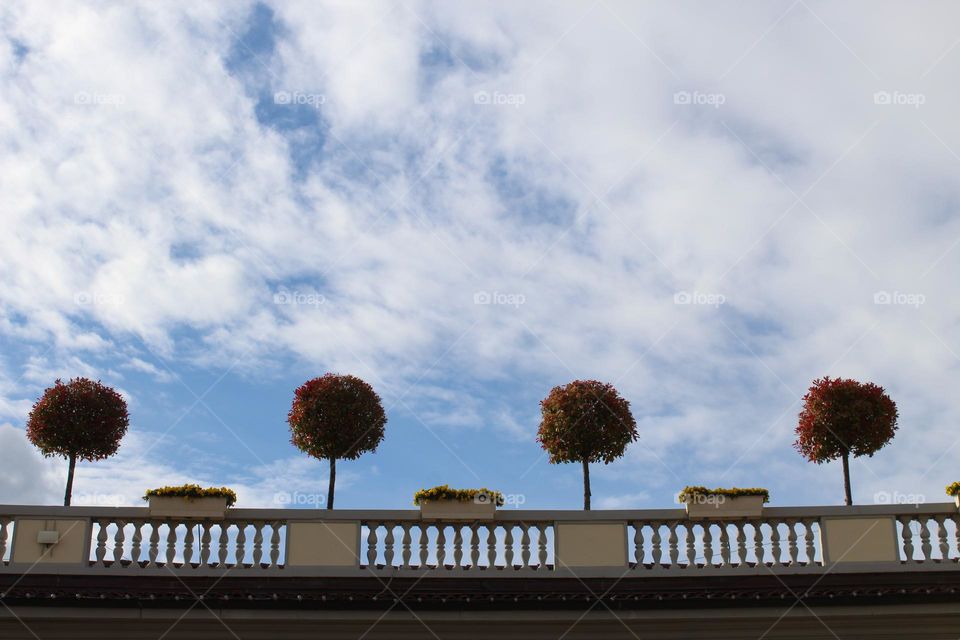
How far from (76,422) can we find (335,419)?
5.28 metres

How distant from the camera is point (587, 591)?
53.4 feet

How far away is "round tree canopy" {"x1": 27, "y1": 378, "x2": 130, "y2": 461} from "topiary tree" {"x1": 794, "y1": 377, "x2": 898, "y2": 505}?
14.0m

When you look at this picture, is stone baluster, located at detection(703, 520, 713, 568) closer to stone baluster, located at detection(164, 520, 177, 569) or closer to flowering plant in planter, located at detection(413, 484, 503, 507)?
flowering plant in planter, located at detection(413, 484, 503, 507)

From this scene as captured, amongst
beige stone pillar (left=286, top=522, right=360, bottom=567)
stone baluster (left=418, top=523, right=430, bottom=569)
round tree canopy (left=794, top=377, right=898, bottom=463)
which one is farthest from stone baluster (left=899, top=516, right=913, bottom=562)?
beige stone pillar (left=286, top=522, right=360, bottom=567)

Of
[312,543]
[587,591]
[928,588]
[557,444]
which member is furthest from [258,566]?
[928,588]

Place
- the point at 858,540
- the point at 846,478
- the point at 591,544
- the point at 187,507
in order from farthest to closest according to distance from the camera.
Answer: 1. the point at 846,478
2. the point at 858,540
3. the point at 591,544
4. the point at 187,507

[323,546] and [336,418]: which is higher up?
[336,418]

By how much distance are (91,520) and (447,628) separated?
5908mm

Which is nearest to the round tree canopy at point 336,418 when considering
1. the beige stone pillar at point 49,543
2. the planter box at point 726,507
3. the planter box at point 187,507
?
the planter box at point 187,507

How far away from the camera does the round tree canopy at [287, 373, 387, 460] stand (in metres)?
20.9

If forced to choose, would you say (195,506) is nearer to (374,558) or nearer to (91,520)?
(91,520)

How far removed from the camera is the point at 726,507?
17.0 metres

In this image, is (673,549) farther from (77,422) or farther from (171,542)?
(77,422)

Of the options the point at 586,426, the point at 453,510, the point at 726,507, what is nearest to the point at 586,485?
the point at 586,426
